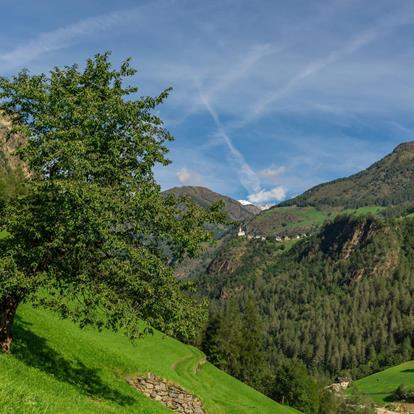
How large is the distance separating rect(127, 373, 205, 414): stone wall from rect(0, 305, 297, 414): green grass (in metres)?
1.13

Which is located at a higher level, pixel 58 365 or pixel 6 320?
pixel 6 320

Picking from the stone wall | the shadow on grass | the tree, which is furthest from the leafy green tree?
the tree

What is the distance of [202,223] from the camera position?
29422mm

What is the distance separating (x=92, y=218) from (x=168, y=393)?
1154 inches

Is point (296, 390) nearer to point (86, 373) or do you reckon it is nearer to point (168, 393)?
point (168, 393)

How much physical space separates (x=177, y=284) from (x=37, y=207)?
9.33 metres

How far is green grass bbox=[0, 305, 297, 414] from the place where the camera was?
19523 millimetres

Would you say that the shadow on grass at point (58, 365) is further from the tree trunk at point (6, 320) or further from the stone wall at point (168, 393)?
the stone wall at point (168, 393)

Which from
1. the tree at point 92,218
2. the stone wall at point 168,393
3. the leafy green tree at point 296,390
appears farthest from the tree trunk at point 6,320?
the leafy green tree at point 296,390

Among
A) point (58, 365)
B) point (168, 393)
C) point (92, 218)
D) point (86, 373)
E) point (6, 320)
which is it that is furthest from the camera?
point (168, 393)

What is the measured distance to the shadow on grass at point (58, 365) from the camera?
30125 mm

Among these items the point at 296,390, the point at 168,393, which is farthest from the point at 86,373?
the point at 296,390

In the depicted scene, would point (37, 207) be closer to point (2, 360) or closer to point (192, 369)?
point (2, 360)

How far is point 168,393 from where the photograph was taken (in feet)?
153
